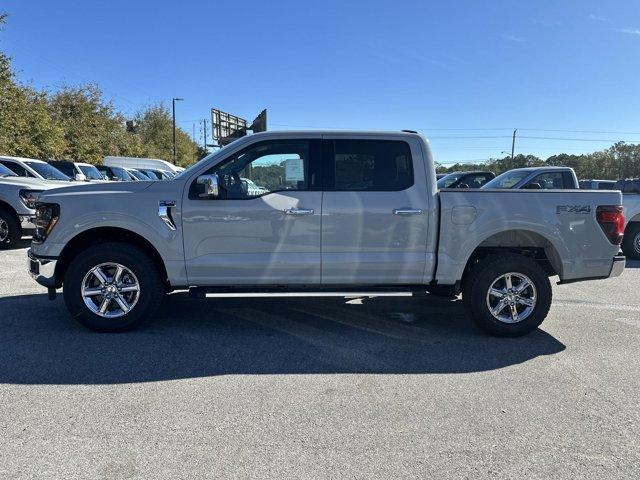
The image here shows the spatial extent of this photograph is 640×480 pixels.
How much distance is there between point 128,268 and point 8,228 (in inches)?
252

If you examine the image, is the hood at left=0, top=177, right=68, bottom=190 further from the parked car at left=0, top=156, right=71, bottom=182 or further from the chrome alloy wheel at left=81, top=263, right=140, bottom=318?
the chrome alloy wheel at left=81, top=263, right=140, bottom=318

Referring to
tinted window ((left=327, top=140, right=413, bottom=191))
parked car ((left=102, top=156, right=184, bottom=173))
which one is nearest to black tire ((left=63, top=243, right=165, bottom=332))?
tinted window ((left=327, top=140, right=413, bottom=191))

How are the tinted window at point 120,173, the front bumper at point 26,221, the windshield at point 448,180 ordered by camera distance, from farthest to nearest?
the tinted window at point 120,173
the windshield at point 448,180
the front bumper at point 26,221

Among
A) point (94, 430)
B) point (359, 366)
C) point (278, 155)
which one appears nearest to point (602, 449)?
point (359, 366)

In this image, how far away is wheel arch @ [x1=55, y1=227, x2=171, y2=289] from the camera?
477 centimetres

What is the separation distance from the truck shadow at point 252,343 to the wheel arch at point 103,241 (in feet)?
2.10

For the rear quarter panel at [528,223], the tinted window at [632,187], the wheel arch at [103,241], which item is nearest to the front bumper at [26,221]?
the wheel arch at [103,241]

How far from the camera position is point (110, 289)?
15.5 ft

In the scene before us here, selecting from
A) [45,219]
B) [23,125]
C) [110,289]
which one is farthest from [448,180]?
[23,125]

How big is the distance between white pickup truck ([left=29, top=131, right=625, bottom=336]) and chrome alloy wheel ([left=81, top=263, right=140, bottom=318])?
12 mm

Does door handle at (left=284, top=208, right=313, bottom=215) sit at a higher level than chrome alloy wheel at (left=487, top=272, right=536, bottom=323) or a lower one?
higher

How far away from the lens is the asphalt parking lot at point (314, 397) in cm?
275

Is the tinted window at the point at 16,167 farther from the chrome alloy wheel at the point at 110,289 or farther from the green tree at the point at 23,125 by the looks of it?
the green tree at the point at 23,125

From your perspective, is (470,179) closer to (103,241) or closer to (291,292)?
(291,292)
